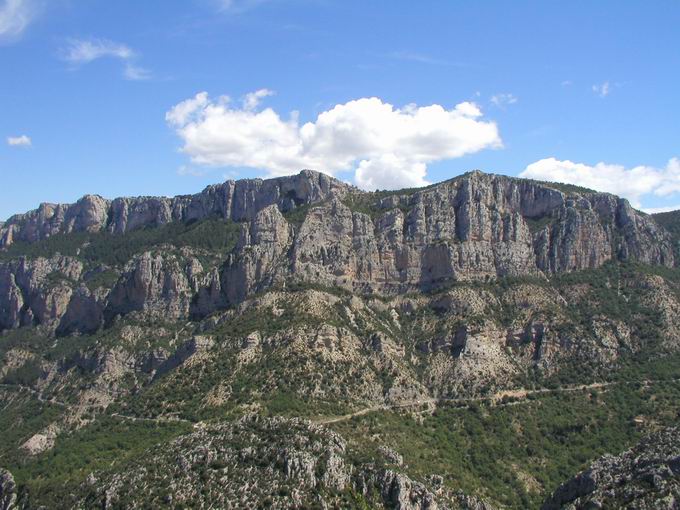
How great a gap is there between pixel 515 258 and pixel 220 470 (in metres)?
110

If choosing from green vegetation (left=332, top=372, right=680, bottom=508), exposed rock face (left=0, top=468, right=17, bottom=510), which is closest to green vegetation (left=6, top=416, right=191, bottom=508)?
exposed rock face (left=0, top=468, right=17, bottom=510)

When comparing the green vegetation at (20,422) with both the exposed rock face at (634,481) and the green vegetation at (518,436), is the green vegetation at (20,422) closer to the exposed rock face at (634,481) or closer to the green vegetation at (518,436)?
the green vegetation at (518,436)

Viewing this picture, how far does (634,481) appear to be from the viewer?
91250 mm

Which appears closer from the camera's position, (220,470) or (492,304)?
(220,470)

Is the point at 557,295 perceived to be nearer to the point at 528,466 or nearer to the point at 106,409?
the point at 528,466

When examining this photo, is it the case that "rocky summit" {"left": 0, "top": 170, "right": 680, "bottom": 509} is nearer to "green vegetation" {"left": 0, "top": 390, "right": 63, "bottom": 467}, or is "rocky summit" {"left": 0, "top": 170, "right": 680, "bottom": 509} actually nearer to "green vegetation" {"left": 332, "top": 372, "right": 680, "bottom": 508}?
"green vegetation" {"left": 332, "top": 372, "right": 680, "bottom": 508}

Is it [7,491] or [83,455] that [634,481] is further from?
[7,491]

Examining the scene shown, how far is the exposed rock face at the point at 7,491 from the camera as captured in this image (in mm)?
132250

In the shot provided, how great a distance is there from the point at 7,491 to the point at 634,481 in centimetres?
9957

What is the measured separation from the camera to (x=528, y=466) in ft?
455

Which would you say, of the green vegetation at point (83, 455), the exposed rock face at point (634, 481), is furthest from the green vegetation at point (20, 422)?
the exposed rock face at point (634, 481)

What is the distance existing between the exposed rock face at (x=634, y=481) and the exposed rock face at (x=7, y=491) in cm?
8406

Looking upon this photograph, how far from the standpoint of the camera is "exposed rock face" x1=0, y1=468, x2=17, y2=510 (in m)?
132

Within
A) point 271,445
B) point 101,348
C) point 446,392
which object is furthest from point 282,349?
point 101,348
